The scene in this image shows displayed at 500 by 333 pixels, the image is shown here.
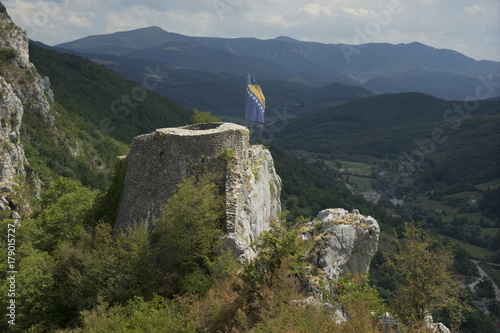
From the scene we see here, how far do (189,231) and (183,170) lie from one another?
12.9ft

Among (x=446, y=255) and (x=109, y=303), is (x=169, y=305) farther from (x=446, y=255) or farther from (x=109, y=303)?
(x=446, y=255)

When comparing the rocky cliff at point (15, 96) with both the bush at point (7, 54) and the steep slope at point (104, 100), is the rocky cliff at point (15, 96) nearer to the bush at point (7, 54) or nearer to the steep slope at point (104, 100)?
the bush at point (7, 54)

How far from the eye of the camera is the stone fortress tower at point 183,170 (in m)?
20.8

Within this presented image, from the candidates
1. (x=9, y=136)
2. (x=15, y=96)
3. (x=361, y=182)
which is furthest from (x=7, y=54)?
(x=361, y=182)

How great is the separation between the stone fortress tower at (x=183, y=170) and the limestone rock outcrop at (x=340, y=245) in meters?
3.86

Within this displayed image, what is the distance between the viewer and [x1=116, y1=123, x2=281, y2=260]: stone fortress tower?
2075cm

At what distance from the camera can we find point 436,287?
57.3 ft

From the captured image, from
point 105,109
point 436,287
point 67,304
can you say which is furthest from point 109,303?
point 105,109

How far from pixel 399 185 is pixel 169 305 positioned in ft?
618

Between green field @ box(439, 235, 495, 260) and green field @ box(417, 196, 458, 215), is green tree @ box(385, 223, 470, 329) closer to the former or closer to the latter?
green field @ box(439, 235, 495, 260)

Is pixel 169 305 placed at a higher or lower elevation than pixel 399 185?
higher

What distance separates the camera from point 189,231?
62.1 ft

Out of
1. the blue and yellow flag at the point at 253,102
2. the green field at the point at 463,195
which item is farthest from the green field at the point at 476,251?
the blue and yellow flag at the point at 253,102

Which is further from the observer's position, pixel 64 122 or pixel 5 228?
pixel 64 122
